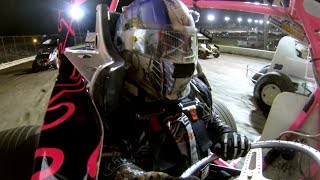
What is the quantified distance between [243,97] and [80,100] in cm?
538

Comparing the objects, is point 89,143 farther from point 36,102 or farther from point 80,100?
point 36,102

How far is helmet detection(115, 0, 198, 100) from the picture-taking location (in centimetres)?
196

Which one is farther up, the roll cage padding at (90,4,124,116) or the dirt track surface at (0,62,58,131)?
the roll cage padding at (90,4,124,116)

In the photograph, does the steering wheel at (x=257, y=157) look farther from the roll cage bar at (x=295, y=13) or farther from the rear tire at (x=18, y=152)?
the rear tire at (x=18, y=152)

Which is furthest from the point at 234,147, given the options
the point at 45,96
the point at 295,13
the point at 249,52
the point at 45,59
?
the point at 249,52

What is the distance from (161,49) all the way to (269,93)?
3.96m

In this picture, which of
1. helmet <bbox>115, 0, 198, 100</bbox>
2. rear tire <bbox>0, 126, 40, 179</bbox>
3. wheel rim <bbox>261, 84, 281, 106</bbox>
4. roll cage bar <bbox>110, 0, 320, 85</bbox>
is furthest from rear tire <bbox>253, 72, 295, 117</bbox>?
rear tire <bbox>0, 126, 40, 179</bbox>

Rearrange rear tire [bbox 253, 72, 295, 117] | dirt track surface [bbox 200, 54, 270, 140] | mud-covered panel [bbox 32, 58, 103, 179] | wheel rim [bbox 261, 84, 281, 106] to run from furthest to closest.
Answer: wheel rim [bbox 261, 84, 281, 106] → rear tire [bbox 253, 72, 295, 117] → dirt track surface [bbox 200, 54, 270, 140] → mud-covered panel [bbox 32, 58, 103, 179]

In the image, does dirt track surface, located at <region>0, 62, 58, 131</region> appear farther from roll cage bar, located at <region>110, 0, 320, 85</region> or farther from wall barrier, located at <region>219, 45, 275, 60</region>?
wall barrier, located at <region>219, 45, 275, 60</region>

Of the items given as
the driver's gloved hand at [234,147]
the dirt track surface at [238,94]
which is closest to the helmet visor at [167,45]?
the driver's gloved hand at [234,147]

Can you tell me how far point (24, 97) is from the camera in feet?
20.4

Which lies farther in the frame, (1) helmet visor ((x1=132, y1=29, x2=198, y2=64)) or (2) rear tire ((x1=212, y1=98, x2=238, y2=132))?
(2) rear tire ((x1=212, y1=98, x2=238, y2=132))

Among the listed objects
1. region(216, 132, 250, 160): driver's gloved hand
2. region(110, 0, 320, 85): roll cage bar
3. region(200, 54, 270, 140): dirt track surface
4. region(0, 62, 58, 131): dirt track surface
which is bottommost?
region(200, 54, 270, 140): dirt track surface

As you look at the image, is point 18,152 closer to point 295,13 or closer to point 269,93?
point 295,13
